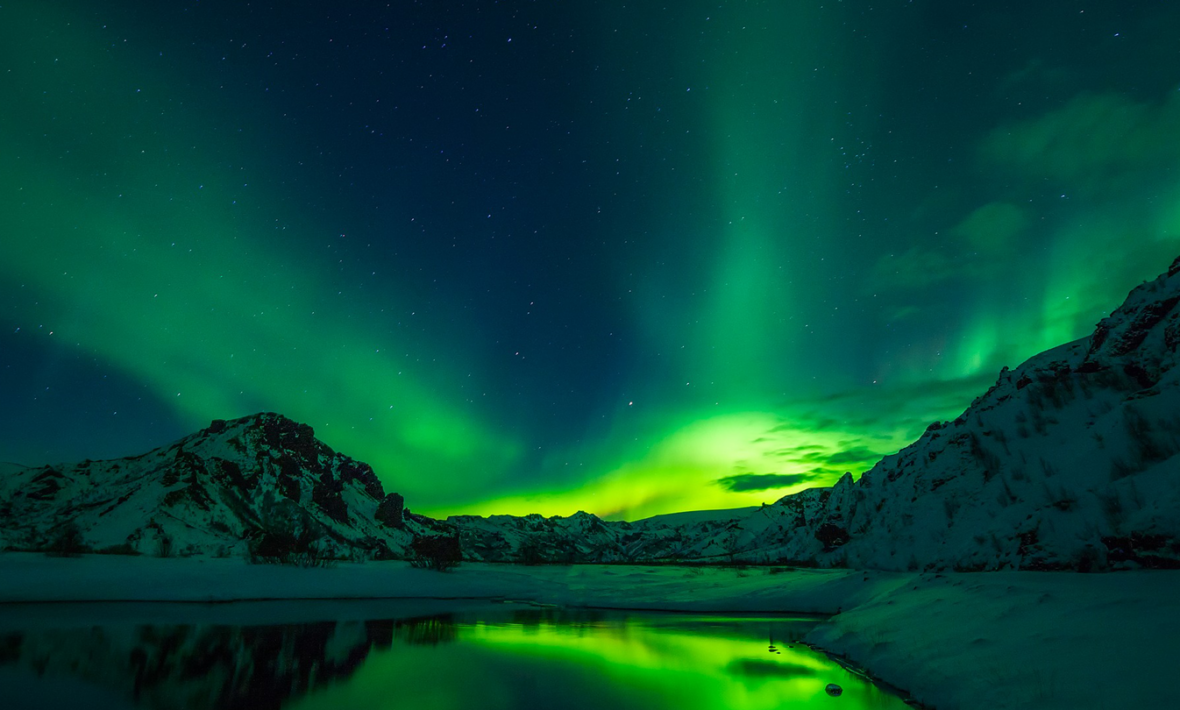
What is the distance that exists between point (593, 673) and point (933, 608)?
13.6m

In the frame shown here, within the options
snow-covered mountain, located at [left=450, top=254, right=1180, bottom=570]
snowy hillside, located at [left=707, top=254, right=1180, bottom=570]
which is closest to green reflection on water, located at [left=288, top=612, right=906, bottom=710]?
snow-covered mountain, located at [left=450, top=254, right=1180, bottom=570]

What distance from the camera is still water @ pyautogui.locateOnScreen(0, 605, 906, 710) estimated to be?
508 inches

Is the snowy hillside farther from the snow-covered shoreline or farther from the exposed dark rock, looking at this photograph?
the snow-covered shoreline

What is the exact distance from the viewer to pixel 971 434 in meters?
78.1

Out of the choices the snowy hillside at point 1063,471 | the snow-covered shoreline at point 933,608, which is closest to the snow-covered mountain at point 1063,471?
the snowy hillside at point 1063,471

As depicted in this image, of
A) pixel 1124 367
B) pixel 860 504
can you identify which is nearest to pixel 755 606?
pixel 1124 367

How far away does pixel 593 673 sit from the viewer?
1697 centimetres

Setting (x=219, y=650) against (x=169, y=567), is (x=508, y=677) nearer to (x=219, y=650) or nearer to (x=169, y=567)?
(x=219, y=650)

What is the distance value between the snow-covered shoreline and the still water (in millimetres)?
2179

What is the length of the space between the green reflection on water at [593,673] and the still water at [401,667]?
0.06m

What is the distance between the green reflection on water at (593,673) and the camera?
43.8 ft

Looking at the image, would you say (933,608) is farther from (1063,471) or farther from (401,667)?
(1063,471)

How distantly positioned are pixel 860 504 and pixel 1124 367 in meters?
74.4

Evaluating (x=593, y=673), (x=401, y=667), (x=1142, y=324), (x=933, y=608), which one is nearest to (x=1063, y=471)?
(x=1142, y=324)
